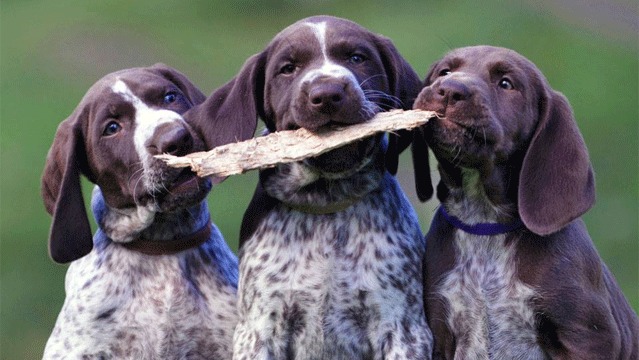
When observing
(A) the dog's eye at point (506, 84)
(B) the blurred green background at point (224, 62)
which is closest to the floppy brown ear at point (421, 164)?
(A) the dog's eye at point (506, 84)

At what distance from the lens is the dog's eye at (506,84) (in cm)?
900

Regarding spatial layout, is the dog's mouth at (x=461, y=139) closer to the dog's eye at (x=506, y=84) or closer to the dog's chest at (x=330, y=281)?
the dog's eye at (x=506, y=84)

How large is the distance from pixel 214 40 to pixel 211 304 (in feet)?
53.5

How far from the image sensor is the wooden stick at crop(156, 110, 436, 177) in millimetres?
8695

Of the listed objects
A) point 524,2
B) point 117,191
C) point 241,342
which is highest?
point 117,191

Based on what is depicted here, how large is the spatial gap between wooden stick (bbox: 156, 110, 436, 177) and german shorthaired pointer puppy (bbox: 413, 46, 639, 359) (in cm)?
21

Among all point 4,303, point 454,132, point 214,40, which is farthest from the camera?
point 214,40

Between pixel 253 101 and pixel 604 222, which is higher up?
pixel 253 101

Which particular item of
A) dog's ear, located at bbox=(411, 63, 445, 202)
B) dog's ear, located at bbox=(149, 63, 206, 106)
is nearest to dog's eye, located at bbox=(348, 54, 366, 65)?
dog's ear, located at bbox=(411, 63, 445, 202)

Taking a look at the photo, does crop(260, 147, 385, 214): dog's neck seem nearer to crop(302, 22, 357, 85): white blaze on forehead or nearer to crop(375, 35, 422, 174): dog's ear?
crop(375, 35, 422, 174): dog's ear

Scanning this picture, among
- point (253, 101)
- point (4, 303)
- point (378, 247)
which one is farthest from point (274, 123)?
point (4, 303)

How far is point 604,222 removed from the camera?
19.4 m

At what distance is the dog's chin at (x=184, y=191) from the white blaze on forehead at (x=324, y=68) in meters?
0.84

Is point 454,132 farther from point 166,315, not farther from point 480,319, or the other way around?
point 166,315
